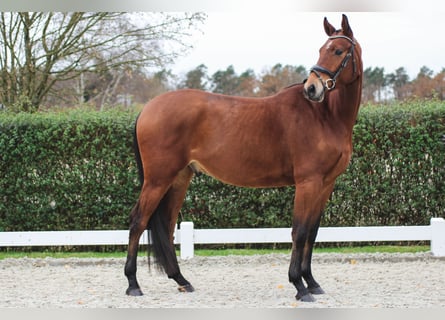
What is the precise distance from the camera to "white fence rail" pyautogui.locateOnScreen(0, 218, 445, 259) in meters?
7.57

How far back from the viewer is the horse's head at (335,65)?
5.02 metres

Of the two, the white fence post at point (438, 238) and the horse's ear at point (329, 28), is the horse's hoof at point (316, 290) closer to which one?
the horse's ear at point (329, 28)

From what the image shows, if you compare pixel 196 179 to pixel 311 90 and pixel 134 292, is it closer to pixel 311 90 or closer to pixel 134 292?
pixel 134 292

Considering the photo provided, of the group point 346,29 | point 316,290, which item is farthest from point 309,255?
point 346,29

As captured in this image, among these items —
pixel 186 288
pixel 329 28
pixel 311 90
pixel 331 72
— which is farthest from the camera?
pixel 186 288

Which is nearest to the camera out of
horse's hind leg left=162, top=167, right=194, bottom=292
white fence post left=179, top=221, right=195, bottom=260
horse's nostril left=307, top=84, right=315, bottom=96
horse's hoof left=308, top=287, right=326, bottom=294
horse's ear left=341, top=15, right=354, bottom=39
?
horse's nostril left=307, top=84, right=315, bottom=96

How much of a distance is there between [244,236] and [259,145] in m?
2.40

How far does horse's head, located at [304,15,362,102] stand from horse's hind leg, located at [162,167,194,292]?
5.14 feet

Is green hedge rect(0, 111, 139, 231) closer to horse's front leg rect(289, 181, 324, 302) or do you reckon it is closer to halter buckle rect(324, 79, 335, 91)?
horse's front leg rect(289, 181, 324, 302)

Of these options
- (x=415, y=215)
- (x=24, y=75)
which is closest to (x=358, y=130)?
(x=415, y=215)

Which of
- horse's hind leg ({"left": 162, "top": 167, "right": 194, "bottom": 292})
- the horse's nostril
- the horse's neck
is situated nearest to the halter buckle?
the horse's nostril

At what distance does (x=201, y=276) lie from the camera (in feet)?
21.8

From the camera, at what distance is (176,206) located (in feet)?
19.2

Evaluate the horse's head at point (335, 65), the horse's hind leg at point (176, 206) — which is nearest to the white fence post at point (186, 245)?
the horse's hind leg at point (176, 206)
